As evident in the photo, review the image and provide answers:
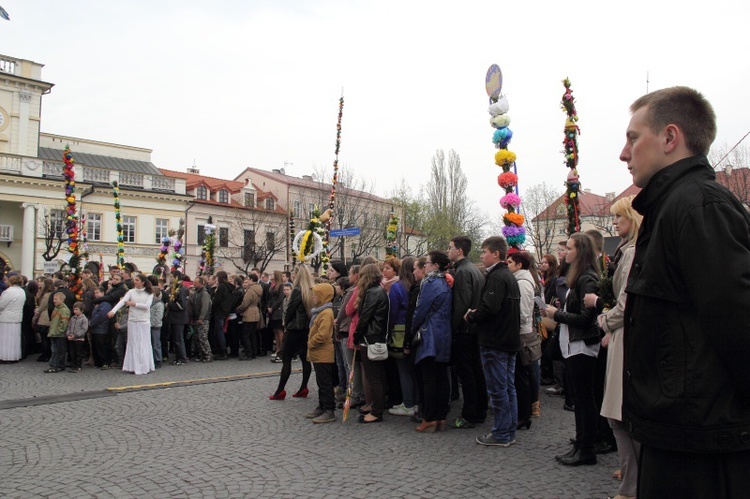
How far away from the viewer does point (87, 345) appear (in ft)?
47.0

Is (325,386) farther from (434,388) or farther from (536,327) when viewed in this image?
Result: (536,327)

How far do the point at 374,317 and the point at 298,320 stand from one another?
1694 mm

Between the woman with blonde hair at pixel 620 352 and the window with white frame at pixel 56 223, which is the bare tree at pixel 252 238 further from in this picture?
the woman with blonde hair at pixel 620 352

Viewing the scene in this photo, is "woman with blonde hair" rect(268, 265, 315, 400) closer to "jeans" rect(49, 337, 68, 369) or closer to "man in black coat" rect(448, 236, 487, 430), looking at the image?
"man in black coat" rect(448, 236, 487, 430)

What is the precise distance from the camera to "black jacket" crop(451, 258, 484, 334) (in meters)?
7.12

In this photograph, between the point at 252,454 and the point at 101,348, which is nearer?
the point at 252,454

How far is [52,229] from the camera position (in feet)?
128

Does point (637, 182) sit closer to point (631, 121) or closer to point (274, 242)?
point (631, 121)

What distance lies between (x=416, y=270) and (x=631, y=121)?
19.1 ft

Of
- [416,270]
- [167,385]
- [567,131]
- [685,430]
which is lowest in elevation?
[167,385]

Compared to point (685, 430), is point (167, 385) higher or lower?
lower

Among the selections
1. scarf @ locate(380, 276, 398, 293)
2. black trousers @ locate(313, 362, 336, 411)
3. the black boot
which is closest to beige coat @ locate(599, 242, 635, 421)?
the black boot

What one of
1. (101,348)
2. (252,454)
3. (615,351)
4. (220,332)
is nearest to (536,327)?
(615,351)

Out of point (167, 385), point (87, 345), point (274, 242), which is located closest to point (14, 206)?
point (274, 242)
